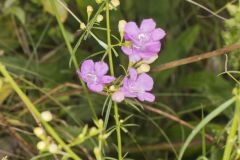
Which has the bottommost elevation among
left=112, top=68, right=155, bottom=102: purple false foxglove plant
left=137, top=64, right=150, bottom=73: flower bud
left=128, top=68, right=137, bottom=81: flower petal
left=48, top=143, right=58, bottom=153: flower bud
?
left=48, top=143, right=58, bottom=153: flower bud

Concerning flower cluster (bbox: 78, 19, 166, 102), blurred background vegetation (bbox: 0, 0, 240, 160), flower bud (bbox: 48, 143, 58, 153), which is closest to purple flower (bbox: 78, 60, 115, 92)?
flower cluster (bbox: 78, 19, 166, 102)

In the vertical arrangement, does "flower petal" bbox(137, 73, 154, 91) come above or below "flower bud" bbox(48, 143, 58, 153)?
above

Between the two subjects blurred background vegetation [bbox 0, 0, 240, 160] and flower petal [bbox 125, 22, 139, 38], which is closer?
flower petal [bbox 125, 22, 139, 38]

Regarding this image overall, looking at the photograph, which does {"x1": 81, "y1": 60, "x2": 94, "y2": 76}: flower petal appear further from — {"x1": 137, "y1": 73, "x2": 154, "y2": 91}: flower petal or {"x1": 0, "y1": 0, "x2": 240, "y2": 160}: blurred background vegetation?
{"x1": 0, "y1": 0, "x2": 240, "y2": 160}: blurred background vegetation

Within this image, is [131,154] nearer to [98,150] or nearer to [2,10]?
[2,10]

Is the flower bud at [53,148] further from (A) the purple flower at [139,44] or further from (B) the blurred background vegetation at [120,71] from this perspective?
(B) the blurred background vegetation at [120,71]

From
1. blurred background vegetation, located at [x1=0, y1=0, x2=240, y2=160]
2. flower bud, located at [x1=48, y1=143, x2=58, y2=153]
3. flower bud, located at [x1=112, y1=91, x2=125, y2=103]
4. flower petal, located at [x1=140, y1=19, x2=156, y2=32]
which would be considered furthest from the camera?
blurred background vegetation, located at [x1=0, y1=0, x2=240, y2=160]

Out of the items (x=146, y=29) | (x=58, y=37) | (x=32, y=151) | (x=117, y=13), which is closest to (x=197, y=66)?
(x=58, y=37)

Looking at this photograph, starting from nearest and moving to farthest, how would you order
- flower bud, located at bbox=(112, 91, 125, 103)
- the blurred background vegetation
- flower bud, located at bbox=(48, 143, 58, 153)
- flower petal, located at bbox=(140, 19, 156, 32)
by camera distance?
flower bud, located at bbox=(48, 143, 58, 153) → flower bud, located at bbox=(112, 91, 125, 103) → flower petal, located at bbox=(140, 19, 156, 32) → the blurred background vegetation

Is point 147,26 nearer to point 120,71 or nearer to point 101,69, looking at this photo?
point 101,69
